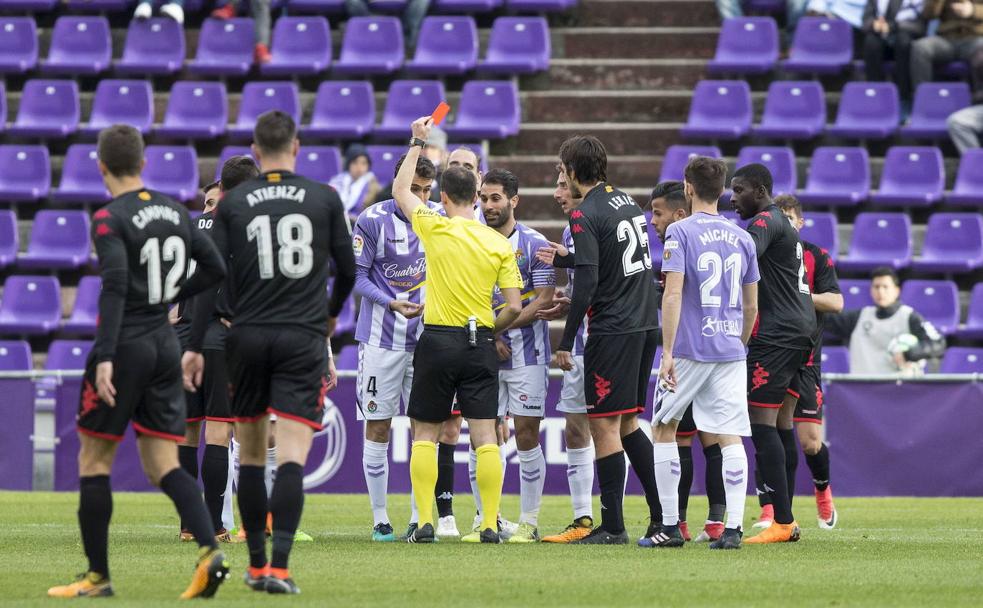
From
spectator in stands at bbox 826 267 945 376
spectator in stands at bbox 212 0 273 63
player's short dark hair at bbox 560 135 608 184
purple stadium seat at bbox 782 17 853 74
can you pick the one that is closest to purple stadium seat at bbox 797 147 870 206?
purple stadium seat at bbox 782 17 853 74

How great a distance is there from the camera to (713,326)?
8711 mm

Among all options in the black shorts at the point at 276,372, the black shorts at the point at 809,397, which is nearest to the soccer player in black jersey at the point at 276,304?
the black shorts at the point at 276,372

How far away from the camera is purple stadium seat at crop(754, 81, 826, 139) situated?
59.2ft

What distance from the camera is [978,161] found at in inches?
675

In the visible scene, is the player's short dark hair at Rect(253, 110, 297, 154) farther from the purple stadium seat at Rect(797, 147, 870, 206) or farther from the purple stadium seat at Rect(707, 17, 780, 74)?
the purple stadium seat at Rect(707, 17, 780, 74)

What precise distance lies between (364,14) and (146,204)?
13927 millimetres

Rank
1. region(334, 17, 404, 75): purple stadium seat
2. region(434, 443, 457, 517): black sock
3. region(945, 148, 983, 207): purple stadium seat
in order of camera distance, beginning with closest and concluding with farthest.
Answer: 1. region(434, 443, 457, 517): black sock
2. region(945, 148, 983, 207): purple stadium seat
3. region(334, 17, 404, 75): purple stadium seat

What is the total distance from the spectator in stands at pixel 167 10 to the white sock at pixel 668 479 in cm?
1277

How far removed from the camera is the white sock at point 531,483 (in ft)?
31.0

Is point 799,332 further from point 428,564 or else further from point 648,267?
point 428,564

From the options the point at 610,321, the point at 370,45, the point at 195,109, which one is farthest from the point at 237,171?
the point at 370,45

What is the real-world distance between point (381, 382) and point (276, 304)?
272cm

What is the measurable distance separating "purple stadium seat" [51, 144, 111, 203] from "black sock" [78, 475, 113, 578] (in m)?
12.3

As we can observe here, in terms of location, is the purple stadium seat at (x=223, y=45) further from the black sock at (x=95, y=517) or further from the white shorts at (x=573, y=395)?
the black sock at (x=95, y=517)
